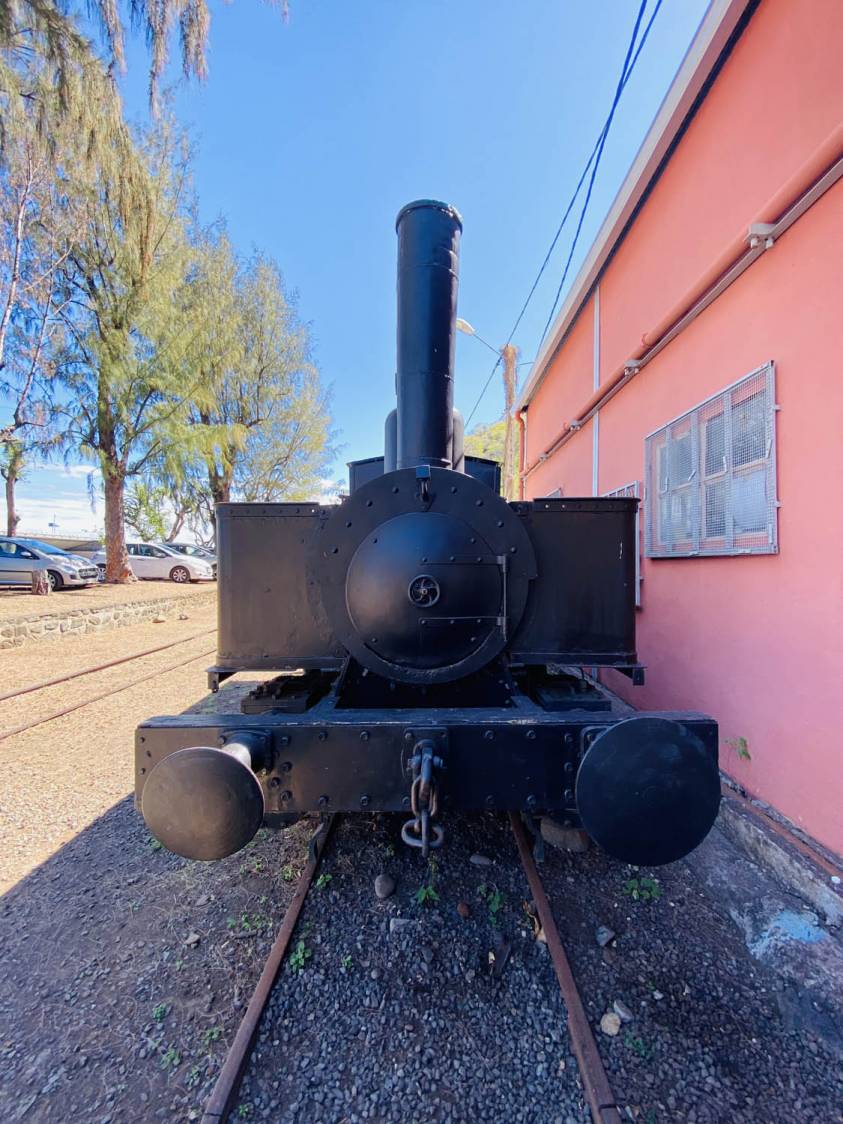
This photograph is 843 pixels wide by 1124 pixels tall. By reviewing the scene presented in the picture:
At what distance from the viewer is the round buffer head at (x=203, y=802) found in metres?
1.65

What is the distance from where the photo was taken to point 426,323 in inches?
102

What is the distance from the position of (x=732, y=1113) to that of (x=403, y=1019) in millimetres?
1047

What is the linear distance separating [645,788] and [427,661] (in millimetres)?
1002

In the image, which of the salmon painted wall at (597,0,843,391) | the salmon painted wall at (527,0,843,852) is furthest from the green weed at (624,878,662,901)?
the salmon painted wall at (597,0,843,391)

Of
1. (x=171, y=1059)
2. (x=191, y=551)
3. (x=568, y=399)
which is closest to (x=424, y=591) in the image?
(x=171, y=1059)

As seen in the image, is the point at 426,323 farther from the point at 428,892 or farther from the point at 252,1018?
the point at 252,1018

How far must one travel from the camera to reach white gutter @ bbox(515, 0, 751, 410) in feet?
10.4

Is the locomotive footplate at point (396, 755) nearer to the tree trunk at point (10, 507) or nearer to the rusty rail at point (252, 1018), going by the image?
the rusty rail at point (252, 1018)

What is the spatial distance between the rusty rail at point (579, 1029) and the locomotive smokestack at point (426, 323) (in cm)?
213

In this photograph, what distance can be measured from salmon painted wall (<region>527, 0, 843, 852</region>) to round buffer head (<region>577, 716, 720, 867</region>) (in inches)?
51.3

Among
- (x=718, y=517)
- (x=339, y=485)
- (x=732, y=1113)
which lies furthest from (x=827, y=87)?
(x=339, y=485)

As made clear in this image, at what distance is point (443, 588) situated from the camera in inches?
86.9

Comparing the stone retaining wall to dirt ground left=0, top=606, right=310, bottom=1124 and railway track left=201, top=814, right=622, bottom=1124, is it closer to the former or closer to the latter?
dirt ground left=0, top=606, right=310, bottom=1124

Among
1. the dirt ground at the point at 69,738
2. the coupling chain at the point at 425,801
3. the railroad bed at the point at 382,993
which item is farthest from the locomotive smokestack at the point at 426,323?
the dirt ground at the point at 69,738
